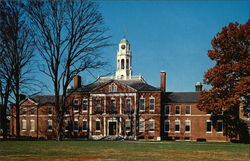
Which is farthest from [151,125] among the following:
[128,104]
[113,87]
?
[113,87]

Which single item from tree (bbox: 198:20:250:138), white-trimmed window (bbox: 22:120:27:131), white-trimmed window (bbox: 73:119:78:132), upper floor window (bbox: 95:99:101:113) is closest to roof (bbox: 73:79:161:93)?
upper floor window (bbox: 95:99:101:113)

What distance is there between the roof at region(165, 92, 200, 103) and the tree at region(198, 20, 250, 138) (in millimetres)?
10935

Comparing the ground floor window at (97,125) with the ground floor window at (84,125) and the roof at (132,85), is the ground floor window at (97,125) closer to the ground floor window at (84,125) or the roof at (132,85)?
the ground floor window at (84,125)

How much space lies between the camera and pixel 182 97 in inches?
2072

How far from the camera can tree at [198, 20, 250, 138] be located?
3712cm

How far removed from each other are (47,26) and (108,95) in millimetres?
18706

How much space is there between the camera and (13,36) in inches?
1282

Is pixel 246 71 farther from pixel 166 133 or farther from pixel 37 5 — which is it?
pixel 37 5

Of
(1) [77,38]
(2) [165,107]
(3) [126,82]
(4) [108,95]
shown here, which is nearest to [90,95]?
(4) [108,95]

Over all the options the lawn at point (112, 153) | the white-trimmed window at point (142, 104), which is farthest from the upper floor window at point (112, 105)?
the lawn at point (112, 153)

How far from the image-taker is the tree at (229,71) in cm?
3712

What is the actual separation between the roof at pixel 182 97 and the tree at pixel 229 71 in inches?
431

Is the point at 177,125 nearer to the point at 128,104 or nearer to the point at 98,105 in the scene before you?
the point at 128,104

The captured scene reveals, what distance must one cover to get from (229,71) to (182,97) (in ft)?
49.0
